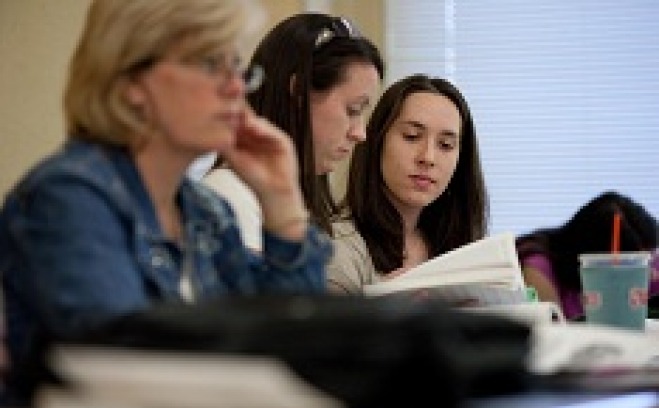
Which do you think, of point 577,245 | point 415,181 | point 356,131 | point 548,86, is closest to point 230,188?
point 356,131

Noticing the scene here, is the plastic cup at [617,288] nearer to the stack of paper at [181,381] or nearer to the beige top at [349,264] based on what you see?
the beige top at [349,264]

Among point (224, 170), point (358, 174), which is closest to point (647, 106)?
point (358, 174)

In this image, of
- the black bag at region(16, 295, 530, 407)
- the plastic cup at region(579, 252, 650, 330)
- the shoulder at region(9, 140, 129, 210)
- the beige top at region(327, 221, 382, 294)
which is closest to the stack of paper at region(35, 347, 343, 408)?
the black bag at region(16, 295, 530, 407)

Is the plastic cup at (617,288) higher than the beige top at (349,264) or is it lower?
higher

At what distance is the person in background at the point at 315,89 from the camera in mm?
2041

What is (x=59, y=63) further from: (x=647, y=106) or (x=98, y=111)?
(x=98, y=111)

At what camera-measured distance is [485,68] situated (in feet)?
11.5

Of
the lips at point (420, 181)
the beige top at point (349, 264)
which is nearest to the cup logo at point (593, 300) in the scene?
the beige top at point (349, 264)

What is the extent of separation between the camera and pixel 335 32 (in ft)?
6.87

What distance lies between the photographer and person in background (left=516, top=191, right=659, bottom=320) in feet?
8.10

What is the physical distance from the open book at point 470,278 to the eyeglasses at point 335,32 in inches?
21.0

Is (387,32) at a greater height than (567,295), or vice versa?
(387,32)

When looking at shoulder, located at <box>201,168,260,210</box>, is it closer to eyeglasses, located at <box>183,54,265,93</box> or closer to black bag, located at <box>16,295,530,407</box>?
eyeglasses, located at <box>183,54,265,93</box>

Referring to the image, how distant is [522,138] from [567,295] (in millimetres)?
1094
